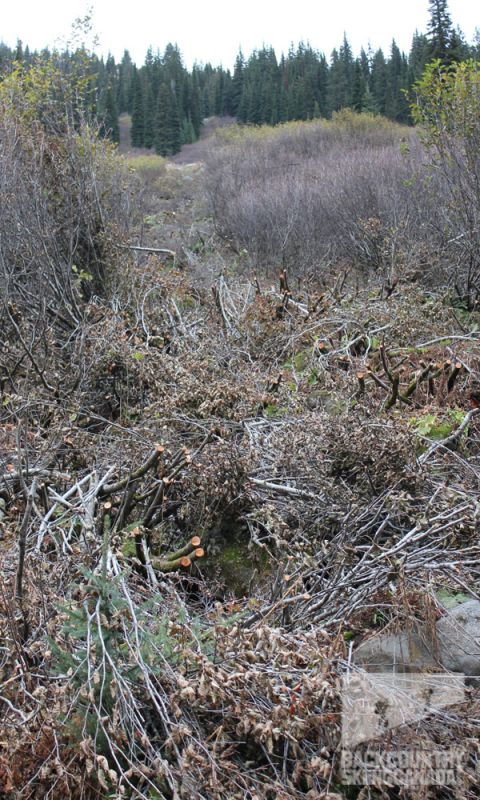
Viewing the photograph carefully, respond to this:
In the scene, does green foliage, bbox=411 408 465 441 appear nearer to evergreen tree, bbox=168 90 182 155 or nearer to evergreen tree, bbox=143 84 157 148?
evergreen tree, bbox=168 90 182 155

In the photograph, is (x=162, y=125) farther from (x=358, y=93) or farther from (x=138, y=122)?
(x=358, y=93)

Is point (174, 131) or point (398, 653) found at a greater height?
point (174, 131)

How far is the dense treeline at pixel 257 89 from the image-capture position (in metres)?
37.1

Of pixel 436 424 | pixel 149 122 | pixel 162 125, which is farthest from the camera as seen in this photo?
pixel 149 122

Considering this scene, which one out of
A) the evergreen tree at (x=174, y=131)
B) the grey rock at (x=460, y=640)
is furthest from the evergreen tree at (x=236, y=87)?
the grey rock at (x=460, y=640)

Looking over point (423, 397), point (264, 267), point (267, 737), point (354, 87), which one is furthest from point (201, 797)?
point (354, 87)

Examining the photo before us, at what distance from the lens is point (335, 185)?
1162 centimetres

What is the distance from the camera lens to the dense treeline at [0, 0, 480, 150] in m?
37.1

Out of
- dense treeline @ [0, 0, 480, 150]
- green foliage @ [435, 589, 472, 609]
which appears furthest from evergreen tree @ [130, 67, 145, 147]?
green foliage @ [435, 589, 472, 609]

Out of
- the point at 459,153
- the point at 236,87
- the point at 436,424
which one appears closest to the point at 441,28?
the point at 459,153

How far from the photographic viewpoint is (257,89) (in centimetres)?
4738

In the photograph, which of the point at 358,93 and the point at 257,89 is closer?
the point at 358,93

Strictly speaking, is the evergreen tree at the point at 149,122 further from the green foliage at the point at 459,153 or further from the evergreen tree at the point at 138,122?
the green foliage at the point at 459,153

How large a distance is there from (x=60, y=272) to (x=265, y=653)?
18.2 ft
